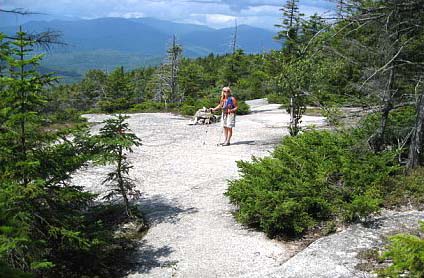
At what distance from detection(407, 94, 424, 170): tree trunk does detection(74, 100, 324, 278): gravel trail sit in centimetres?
334

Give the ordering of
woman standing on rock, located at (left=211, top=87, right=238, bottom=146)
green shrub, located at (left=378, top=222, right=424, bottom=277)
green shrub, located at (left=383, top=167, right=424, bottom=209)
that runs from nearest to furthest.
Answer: green shrub, located at (left=378, top=222, right=424, bottom=277) < green shrub, located at (left=383, top=167, right=424, bottom=209) < woman standing on rock, located at (left=211, top=87, right=238, bottom=146)

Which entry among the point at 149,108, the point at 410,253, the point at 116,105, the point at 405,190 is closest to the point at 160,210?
the point at 405,190

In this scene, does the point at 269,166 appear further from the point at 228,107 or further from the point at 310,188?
the point at 228,107

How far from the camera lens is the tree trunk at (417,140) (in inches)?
312

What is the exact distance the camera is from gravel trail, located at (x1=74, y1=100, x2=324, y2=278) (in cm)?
669

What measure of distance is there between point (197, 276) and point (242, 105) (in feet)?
61.9

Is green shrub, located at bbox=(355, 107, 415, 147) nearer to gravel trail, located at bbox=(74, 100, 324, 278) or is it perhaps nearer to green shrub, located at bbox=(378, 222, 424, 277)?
gravel trail, located at bbox=(74, 100, 324, 278)

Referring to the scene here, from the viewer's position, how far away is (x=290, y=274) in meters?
5.60

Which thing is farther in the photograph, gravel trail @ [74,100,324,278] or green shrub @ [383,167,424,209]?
green shrub @ [383,167,424,209]

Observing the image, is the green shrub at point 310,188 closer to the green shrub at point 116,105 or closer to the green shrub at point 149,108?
the green shrub at point 149,108

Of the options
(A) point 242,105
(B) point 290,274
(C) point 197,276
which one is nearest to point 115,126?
(C) point 197,276

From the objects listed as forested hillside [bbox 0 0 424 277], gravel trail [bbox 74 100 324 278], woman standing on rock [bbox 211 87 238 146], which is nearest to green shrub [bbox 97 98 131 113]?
gravel trail [bbox 74 100 324 278]

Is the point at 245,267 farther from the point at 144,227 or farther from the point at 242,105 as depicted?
the point at 242,105

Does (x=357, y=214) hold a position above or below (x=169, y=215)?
above
